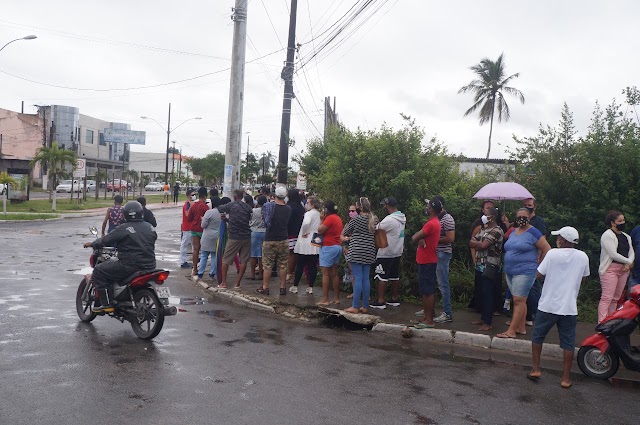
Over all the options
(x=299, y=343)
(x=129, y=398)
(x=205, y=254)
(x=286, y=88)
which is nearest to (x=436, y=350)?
(x=299, y=343)

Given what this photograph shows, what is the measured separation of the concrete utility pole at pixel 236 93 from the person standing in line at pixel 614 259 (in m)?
10.4

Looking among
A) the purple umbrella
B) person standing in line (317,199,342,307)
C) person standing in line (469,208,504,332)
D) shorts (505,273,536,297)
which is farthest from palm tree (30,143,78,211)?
shorts (505,273,536,297)

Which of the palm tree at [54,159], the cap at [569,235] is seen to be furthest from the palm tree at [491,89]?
the cap at [569,235]

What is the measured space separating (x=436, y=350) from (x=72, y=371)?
15.1 ft

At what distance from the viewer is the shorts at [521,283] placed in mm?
7945

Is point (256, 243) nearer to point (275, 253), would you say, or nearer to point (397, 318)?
point (275, 253)

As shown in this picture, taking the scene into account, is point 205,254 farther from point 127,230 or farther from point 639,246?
point 639,246

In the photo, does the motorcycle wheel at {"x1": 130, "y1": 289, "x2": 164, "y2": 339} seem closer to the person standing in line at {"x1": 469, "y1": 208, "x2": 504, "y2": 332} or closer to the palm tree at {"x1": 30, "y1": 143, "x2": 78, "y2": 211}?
the person standing in line at {"x1": 469, "y1": 208, "x2": 504, "y2": 332}

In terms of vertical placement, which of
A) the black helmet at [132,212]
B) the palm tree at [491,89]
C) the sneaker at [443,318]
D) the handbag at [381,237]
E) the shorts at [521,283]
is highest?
the palm tree at [491,89]

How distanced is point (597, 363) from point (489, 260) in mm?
2192

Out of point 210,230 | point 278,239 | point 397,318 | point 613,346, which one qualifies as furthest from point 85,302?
point 613,346

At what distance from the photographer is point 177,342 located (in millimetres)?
7668

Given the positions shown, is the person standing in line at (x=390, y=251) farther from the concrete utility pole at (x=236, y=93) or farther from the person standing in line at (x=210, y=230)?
the concrete utility pole at (x=236, y=93)

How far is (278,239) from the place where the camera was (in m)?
10.9
